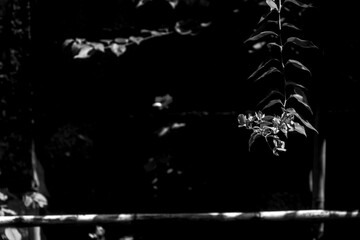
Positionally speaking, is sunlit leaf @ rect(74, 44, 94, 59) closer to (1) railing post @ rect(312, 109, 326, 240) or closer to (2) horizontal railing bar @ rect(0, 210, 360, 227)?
(2) horizontal railing bar @ rect(0, 210, 360, 227)

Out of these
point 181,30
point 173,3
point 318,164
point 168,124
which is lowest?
point 318,164

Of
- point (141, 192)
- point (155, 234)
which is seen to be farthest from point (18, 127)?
→ point (155, 234)

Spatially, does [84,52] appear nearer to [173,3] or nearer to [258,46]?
[173,3]

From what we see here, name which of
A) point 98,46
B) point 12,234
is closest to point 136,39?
point 98,46

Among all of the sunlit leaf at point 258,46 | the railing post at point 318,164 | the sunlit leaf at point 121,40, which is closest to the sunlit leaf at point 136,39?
the sunlit leaf at point 121,40

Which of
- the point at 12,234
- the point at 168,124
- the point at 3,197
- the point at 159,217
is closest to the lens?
the point at 159,217

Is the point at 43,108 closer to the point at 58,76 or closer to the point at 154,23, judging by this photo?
the point at 58,76

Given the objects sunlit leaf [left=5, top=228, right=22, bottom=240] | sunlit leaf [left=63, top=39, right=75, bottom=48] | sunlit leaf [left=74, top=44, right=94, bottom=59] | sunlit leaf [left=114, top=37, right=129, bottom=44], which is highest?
sunlit leaf [left=114, top=37, right=129, bottom=44]

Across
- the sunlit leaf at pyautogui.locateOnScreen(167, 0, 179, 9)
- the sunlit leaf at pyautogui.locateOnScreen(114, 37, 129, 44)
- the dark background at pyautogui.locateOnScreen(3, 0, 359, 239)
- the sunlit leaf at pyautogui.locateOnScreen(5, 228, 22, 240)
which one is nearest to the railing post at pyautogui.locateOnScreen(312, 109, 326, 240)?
the dark background at pyautogui.locateOnScreen(3, 0, 359, 239)

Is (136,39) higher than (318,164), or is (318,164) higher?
(136,39)

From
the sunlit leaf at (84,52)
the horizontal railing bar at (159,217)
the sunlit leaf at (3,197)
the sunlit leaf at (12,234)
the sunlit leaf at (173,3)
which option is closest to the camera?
the horizontal railing bar at (159,217)

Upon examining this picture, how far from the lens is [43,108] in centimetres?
259

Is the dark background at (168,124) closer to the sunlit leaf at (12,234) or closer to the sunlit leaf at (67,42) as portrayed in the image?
the sunlit leaf at (67,42)

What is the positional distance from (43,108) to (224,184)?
0.99 m
